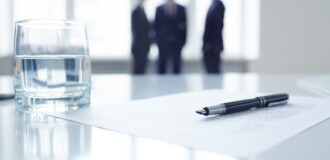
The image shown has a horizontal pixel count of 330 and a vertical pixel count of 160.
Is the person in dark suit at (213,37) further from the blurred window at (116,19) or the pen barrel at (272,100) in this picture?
the pen barrel at (272,100)

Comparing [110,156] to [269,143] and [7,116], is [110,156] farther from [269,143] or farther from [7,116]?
[7,116]

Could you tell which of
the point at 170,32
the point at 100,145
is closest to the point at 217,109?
the point at 100,145

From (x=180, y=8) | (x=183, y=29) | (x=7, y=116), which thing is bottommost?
(x=7, y=116)

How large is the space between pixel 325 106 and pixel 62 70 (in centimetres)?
39

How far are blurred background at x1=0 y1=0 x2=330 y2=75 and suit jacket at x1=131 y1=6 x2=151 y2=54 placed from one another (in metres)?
0.44

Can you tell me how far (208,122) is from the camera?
37cm

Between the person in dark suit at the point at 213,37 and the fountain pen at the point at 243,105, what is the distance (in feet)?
8.28

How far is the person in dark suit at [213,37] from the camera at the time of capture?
296 cm

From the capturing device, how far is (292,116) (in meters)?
0.41

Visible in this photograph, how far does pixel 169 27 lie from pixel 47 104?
289 cm

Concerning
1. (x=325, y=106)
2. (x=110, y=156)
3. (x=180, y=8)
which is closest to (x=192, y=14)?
(x=180, y=8)

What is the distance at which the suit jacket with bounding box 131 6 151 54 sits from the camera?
11.0ft

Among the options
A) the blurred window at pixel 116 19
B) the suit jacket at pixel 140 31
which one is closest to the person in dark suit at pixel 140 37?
the suit jacket at pixel 140 31

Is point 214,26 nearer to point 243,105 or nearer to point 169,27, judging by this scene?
point 169,27
